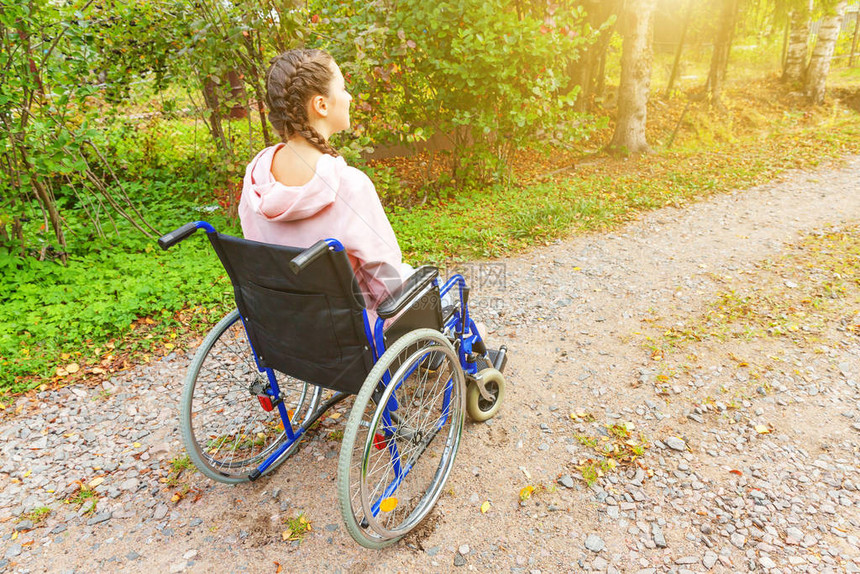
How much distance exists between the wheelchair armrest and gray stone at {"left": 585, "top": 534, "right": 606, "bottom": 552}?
3.88 feet

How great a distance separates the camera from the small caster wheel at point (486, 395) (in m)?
2.42

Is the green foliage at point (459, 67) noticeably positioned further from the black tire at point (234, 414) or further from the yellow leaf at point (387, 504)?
the yellow leaf at point (387, 504)

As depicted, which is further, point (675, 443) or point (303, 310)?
point (675, 443)

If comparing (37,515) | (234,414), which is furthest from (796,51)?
(37,515)

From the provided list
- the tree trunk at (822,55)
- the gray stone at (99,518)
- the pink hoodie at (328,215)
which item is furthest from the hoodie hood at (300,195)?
→ the tree trunk at (822,55)

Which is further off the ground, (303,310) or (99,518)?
(303,310)

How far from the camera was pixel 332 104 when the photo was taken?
1.76 metres

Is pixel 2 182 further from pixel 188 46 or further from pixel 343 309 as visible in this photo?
pixel 343 309

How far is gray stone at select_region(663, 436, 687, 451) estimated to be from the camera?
2.33 m

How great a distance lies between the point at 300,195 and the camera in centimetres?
162

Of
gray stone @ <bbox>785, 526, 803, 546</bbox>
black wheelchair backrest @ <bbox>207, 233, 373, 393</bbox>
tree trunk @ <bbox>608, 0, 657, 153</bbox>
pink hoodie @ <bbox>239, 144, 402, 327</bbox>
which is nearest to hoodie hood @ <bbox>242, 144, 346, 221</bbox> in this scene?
pink hoodie @ <bbox>239, 144, 402, 327</bbox>

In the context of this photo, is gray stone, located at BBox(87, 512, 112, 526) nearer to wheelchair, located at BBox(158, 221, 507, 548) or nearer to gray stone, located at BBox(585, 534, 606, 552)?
wheelchair, located at BBox(158, 221, 507, 548)

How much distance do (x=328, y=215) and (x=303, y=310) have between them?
34 centimetres

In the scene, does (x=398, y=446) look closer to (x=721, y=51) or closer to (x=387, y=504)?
(x=387, y=504)
